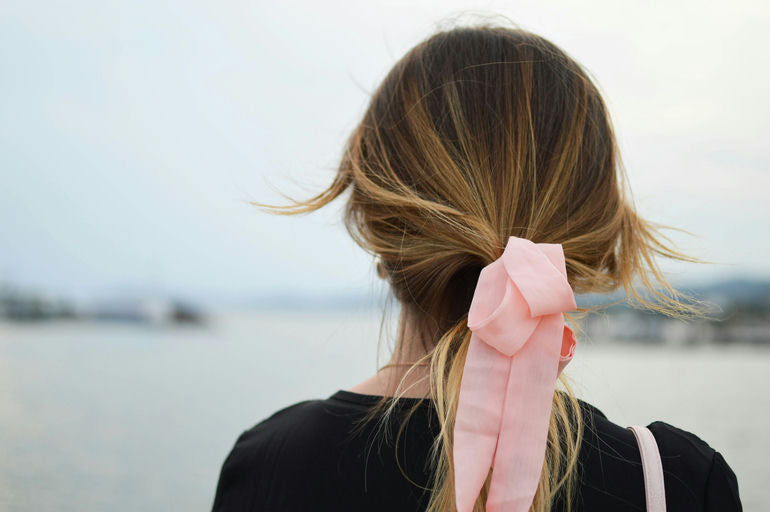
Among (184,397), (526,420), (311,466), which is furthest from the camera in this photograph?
(184,397)

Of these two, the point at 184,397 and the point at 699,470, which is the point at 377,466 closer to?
the point at 699,470

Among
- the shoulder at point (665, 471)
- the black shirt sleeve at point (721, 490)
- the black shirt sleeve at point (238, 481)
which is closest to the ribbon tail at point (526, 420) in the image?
the shoulder at point (665, 471)

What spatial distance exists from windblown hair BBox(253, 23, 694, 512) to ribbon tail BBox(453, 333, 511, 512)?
0.03 metres

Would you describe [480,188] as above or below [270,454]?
above

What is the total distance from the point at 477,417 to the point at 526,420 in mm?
75

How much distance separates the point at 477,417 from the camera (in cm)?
96

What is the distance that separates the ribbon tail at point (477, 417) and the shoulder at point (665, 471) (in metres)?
0.18

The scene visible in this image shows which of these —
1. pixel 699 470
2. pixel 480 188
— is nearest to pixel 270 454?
pixel 480 188

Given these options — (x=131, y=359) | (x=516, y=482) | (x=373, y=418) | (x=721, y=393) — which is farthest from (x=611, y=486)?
(x=131, y=359)

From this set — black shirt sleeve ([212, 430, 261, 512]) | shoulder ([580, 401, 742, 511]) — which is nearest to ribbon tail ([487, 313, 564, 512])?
shoulder ([580, 401, 742, 511])

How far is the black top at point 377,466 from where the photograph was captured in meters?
0.97

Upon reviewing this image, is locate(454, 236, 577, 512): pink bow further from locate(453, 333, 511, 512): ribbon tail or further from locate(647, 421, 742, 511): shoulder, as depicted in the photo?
locate(647, 421, 742, 511): shoulder

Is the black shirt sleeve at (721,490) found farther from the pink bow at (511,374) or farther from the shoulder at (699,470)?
the pink bow at (511,374)

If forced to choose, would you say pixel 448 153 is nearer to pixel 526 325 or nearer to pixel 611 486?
pixel 526 325
